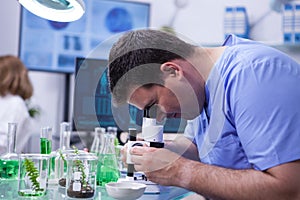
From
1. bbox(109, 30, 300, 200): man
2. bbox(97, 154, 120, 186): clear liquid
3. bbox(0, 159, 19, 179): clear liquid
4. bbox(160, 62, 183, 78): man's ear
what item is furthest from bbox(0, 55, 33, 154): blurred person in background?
bbox(160, 62, 183, 78): man's ear

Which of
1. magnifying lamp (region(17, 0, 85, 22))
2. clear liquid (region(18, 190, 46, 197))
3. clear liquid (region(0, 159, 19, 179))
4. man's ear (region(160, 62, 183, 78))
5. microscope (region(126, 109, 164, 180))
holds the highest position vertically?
magnifying lamp (region(17, 0, 85, 22))

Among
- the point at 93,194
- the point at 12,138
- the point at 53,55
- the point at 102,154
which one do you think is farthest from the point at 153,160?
the point at 53,55

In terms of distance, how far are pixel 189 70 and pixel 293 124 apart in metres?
0.34

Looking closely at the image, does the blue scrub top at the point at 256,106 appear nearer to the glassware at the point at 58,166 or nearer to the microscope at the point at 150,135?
the microscope at the point at 150,135

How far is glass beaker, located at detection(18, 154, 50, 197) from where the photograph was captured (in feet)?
3.97

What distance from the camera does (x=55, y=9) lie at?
135cm

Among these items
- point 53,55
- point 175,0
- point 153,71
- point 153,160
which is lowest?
point 153,160

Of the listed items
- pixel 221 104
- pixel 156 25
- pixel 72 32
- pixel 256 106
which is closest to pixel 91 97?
pixel 221 104

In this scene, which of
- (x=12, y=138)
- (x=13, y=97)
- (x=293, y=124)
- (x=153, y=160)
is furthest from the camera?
(x=13, y=97)

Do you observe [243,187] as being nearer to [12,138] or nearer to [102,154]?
[102,154]

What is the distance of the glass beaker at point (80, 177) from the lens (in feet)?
3.92

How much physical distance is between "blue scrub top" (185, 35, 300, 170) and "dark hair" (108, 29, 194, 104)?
14 centimetres

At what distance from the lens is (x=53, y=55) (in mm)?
3283

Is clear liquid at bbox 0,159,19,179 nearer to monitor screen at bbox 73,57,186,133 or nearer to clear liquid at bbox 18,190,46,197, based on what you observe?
clear liquid at bbox 18,190,46,197
